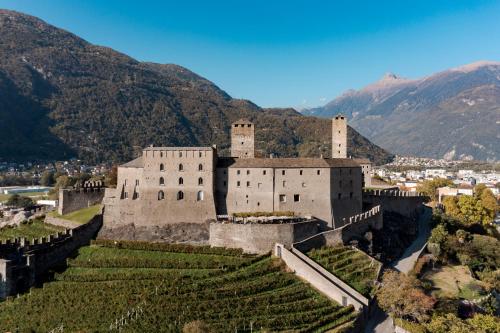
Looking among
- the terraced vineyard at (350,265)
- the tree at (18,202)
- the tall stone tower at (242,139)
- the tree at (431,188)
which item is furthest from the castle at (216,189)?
the tree at (431,188)

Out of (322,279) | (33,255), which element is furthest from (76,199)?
(322,279)

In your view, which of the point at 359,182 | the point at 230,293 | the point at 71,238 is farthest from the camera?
the point at 359,182

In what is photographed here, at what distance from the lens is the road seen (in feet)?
136

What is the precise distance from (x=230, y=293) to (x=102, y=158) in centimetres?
16779

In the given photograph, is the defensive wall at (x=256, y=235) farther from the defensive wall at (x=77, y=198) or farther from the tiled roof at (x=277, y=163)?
the defensive wall at (x=77, y=198)

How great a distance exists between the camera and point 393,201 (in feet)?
227

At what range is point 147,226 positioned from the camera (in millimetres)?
53156

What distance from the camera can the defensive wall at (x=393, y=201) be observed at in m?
66.6

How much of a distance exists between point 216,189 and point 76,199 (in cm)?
2008

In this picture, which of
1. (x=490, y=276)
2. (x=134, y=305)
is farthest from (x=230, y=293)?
(x=490, y=276)

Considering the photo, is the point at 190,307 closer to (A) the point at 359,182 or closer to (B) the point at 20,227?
(A) the point at 359,182

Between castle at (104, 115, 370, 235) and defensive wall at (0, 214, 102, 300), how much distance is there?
380 cm

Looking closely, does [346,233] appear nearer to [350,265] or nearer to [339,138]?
[350,265]

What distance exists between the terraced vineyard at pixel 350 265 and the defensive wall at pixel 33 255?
78.3ft
